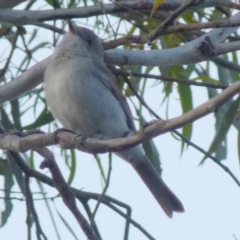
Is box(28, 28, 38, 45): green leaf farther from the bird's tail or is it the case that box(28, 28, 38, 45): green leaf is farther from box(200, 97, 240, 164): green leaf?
box(200, 97, 240, 164): green leaf

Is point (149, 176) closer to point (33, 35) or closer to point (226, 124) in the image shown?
point (226, 124)

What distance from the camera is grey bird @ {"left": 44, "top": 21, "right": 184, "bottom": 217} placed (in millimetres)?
2799

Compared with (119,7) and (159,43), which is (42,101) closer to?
(159,43)

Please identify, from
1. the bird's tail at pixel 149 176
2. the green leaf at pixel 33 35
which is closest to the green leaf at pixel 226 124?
the bird's tail at pixel 149 176

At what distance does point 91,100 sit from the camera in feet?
9.23

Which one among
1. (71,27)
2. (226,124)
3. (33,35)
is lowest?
(226,124)

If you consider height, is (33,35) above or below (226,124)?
above

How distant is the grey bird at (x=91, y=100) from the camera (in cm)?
280

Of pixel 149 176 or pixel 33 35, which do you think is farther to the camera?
pixel 33 35

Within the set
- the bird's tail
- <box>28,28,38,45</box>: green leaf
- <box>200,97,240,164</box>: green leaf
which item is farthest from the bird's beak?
<box>200,97,240,164</box>: green leaf

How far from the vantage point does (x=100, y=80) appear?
2982 millimetres

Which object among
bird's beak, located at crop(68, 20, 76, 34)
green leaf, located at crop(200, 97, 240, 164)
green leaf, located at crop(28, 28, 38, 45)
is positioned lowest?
green leaf, located at crop(200, 97, 240, 164)

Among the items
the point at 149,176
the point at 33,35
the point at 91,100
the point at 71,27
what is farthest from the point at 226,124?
the point at 33,35

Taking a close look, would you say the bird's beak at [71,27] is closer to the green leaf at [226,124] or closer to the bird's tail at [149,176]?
the bird's tail at [149,176]
